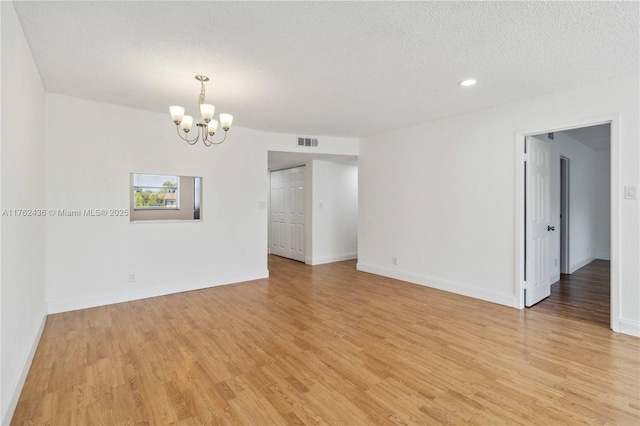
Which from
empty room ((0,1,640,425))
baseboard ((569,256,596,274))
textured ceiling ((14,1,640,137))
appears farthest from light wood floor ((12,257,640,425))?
baseboard ((569,256,596,274))

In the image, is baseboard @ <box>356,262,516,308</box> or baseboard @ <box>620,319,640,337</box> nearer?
baseboard @ <box>620,319,640,337</box>

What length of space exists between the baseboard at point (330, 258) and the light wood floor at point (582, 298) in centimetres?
386

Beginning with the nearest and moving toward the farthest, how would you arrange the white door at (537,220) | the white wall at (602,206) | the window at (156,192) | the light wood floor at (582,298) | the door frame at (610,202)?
the door frame at (610,202), the light wood floor at (582,298), the white door at (537,220), the window at (156,192), the white wall at (602,206)

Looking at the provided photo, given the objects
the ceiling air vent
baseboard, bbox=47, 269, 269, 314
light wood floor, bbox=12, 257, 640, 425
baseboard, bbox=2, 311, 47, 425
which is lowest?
light wood floor, bbox=12, 257, 640, 425

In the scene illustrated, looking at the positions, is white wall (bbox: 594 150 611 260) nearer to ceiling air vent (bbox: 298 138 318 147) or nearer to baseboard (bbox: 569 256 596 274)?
baseboard (bbox: 569 256 596 274)

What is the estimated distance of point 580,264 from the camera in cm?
618

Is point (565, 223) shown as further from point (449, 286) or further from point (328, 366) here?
point (328, 366)

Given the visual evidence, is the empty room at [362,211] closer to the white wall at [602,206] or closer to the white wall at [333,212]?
the white wall at [333,212]

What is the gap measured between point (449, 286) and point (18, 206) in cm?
484

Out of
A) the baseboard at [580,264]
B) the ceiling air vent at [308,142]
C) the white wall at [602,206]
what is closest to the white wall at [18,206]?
the ceiling air vent at [308,142]

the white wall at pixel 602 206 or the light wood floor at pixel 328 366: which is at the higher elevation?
the white wall at pixel 602 206

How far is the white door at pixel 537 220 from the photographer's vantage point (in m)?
3.85

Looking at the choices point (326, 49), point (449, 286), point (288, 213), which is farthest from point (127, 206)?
point (449, 286)

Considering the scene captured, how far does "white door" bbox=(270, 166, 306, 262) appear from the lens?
704cm
